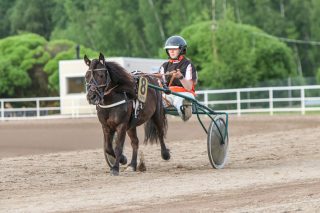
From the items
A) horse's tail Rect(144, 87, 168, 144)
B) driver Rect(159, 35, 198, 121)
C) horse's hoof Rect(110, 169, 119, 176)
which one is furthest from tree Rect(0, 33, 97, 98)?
horse's hoof Rect(110, 169, 119, 176)

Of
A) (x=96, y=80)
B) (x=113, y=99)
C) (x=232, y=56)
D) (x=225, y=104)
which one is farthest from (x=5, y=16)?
(x=96, y=80)

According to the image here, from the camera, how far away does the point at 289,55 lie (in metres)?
50.2

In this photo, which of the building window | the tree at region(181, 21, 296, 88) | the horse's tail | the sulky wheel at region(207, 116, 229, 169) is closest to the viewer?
the sulky wheel at region(207, 116, 229, 169)

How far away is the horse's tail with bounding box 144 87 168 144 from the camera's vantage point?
43.6 ft

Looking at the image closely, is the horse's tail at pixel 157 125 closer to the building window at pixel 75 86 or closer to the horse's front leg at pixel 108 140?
the horse's front leg at pixel 108 140

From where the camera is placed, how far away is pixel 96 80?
11.8 m

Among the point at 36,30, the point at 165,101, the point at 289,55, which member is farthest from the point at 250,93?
the point at 36,30

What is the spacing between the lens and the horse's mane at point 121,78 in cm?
1214

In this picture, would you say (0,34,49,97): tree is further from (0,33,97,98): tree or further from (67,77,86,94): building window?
(67,77,86,94): building window

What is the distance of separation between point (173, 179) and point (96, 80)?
1.70m

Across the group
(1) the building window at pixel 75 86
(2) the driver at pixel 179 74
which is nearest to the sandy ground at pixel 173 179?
(2) the driver at pixel 179 74

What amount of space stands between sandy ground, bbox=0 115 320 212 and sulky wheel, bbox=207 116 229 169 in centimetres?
21

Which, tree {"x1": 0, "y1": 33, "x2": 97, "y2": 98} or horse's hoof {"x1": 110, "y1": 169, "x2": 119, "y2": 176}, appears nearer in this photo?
horse's hoof {"x1": 110, "y1": 169, "x2": 119, "y2": 176}

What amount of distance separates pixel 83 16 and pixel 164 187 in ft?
200
